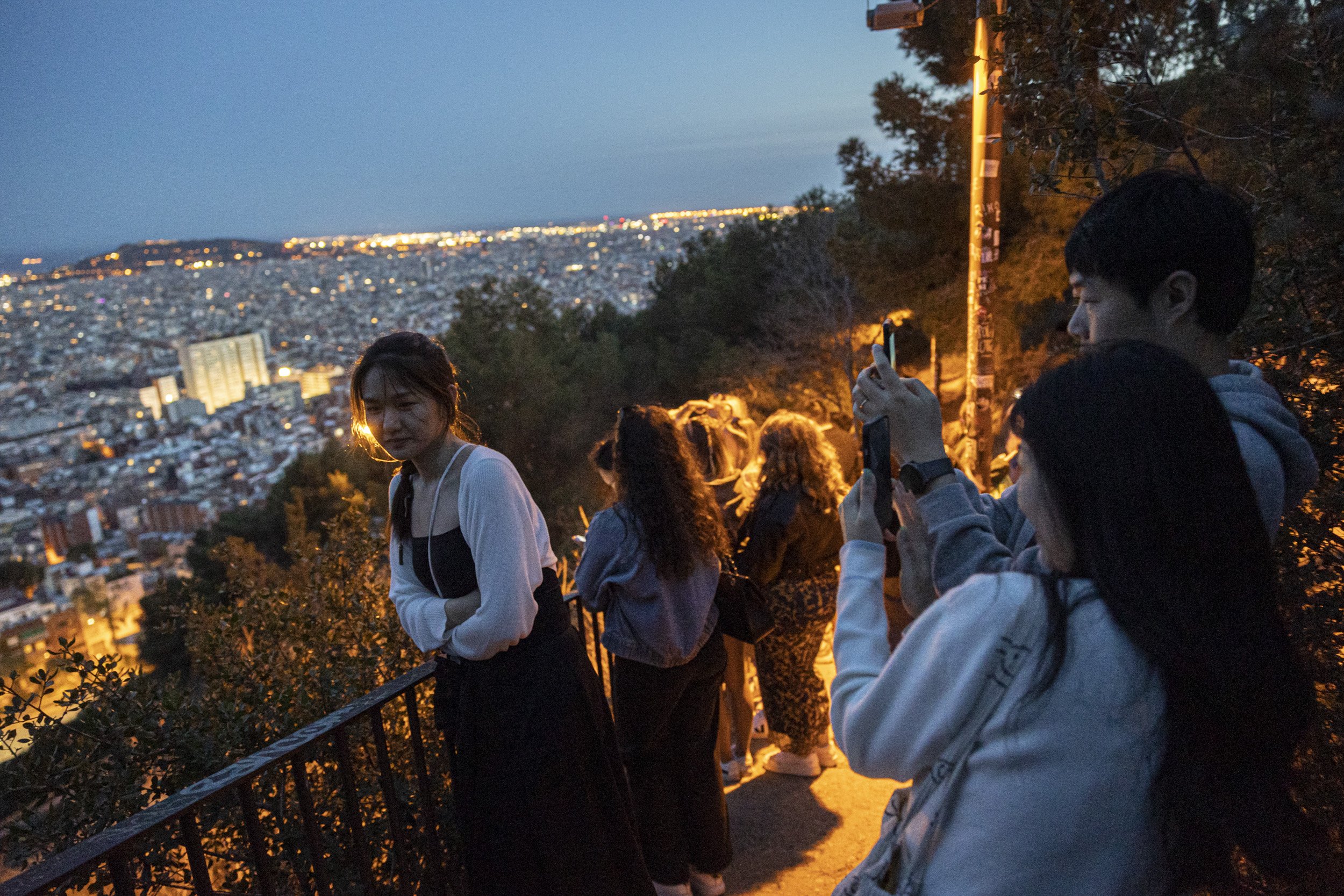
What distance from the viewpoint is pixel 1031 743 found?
876 mm

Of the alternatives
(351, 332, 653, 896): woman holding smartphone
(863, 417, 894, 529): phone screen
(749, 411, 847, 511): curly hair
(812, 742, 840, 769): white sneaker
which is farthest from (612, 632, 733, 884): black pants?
(863, 417, 894, 529): phone screen

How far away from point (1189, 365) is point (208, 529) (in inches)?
895

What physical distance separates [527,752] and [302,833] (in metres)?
0.94

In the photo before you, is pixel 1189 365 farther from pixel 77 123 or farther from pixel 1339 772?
pixel 77 123

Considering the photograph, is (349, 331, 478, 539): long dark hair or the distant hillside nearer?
(349, 331, 478, 539): long dark hair

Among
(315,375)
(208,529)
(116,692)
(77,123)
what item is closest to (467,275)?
(315,375)

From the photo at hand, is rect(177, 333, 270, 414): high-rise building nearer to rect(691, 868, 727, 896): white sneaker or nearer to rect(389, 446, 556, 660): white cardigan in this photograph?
rect(691, 868, 727, 896): white sneaker

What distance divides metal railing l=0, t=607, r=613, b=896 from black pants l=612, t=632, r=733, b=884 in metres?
0.22

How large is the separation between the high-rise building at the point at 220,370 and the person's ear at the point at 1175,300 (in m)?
42.5

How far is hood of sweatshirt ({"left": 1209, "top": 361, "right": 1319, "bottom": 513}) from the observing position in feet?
3.91

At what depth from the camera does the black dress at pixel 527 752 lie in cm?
211

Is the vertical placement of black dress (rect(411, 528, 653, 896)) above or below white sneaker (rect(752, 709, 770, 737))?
above

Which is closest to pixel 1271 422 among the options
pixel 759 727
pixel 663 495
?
pixel 663 495

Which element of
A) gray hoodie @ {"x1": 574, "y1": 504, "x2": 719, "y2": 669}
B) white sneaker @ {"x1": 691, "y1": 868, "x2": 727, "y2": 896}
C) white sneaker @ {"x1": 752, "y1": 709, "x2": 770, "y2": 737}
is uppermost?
gray hoodie @ {"x1": 574, "y1": 504, "x2": 719, "y2": 669}
